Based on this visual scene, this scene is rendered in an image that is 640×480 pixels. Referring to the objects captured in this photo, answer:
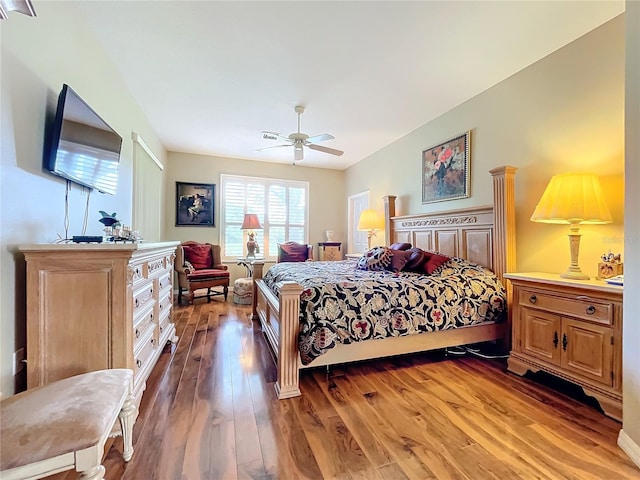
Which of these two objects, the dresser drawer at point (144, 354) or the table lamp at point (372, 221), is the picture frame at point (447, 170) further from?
the dresser drawer at point (144, 354)

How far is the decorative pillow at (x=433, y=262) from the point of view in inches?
106

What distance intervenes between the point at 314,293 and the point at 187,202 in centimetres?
425

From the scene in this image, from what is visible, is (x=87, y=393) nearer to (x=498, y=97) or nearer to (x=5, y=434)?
(x=5, y=434)

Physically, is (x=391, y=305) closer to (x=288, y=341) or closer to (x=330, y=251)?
(x=288, y=341)

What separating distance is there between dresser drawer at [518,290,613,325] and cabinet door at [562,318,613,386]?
53mm

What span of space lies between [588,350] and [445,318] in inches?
34.0

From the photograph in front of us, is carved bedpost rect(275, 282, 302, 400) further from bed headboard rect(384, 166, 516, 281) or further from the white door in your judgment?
the white door

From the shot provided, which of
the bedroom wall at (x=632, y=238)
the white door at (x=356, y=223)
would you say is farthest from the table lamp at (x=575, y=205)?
the white door at (x=356, y=223)

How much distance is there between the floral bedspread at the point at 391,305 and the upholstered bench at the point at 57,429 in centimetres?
114

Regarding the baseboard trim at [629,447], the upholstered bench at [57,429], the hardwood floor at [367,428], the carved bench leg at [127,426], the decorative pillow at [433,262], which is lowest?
the hardwood floor at [367,428]

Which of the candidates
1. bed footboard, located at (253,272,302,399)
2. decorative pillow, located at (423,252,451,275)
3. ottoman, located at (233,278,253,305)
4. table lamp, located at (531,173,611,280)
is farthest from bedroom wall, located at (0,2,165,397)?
table lamp, located at (531,173,611,280)

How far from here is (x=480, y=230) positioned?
9.43 ft

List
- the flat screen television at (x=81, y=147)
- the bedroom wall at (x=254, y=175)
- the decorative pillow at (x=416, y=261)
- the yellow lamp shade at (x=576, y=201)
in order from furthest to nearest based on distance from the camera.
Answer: the bedroom wall at (x=254, y=175), the decorative pillow at (x=416, y=261), the yellow lamp shade at (x=576, y=201), the flat screen television at (x=81, y=147)

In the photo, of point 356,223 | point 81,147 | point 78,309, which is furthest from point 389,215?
point 78,309
